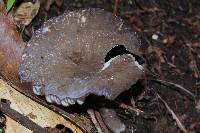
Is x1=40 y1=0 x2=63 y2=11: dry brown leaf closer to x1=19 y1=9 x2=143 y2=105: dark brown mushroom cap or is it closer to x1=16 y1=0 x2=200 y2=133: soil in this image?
x1=16 y1=0 x2=200 y2=133: soil

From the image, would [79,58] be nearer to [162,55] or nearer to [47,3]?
[47,3]

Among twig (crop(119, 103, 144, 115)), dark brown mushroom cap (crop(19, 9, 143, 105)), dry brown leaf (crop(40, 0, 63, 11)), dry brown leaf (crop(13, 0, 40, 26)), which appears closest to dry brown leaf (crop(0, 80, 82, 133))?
dark brown mushroom cap (crop(19, 9, 143, 105))

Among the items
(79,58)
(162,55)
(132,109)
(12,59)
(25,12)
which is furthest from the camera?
(162,55)

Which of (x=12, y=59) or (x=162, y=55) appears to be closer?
(x=12, y=59)

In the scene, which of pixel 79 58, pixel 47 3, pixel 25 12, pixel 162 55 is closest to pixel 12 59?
pixel 79 58

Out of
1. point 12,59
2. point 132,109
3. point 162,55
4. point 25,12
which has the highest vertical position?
point 25,12

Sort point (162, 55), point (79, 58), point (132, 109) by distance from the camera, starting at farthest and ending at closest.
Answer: point (162, 55)
point (132, 109)
point (79, 58)

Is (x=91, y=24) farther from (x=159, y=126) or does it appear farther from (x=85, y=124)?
(x=159, y=126)

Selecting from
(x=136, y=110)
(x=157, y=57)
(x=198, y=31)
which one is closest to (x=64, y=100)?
(x=136, y=110)

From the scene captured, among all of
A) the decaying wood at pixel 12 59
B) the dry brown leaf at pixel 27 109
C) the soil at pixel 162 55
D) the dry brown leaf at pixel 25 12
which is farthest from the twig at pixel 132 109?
the dry brown leaf at pixel 25 12
